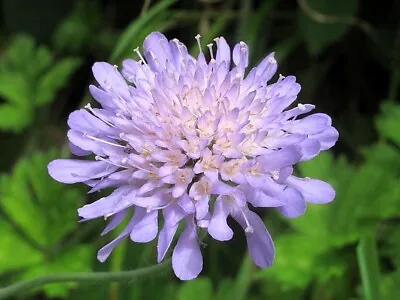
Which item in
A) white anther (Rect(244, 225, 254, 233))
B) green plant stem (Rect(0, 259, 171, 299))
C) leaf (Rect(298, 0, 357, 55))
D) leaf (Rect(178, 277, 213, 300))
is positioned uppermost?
white anther (Rect(244, 225, 254, 233))

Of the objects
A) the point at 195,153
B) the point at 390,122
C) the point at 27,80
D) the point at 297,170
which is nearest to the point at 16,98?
the point at 27,80

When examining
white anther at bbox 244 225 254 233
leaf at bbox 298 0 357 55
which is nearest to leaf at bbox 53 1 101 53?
leaf at bbox 298 0 357 55

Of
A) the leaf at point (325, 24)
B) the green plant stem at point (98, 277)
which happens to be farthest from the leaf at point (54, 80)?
the green plant stem at point (98, 277)

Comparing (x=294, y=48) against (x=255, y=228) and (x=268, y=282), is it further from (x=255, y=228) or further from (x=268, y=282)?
(x=255, y=228)

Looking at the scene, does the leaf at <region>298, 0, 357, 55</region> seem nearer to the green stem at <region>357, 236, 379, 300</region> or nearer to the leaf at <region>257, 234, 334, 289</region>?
the leaf at <region>257, 234, 334, 289</region>

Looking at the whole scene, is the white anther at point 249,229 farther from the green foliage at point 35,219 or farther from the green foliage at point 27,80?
the green foliage at point 27,80

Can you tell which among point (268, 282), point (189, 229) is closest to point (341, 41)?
point (268, 282)
